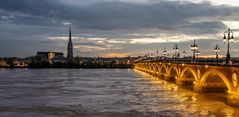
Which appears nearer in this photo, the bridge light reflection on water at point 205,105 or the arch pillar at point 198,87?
the bridge light reflection on water at point 205,105

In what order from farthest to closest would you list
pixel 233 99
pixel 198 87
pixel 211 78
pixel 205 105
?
pixel 198 87 < pixel 211 78 < pixel 205 105 < pixel 233 99

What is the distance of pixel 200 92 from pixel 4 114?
34.8m

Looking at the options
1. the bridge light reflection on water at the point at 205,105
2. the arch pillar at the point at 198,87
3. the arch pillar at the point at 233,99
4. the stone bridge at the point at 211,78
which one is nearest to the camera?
the bridge light reflection on water at the point at 205,105

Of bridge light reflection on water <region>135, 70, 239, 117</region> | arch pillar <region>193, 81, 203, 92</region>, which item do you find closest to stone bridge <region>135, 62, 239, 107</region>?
arch pillar <region>193, 81, 203, 92</region>

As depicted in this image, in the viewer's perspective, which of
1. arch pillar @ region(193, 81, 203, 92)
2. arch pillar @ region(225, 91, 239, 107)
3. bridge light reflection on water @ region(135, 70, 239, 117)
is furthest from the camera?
arch pillar @ region(193, 81, 203, 92)

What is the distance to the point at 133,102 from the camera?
195 feet

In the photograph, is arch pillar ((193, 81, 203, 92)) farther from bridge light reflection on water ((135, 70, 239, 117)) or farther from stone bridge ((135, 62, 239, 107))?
bridge light reflection on water ((135, 70, 239, 117))

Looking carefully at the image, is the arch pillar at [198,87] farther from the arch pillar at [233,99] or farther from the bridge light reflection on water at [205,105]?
the arch pillar at [233,99]

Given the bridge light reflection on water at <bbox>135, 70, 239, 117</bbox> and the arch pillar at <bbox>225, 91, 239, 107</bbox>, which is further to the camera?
the arch pillar at <bbox>225, 91, 239, 107</bbox>

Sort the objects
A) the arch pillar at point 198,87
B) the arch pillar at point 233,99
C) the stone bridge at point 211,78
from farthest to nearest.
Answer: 1. the arch pillar at point 198,87
2. the stone bridge at point 211,78
3. the arch pillar at point 233,99

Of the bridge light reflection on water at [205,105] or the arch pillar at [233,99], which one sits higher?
the arch pillar at [233,99]

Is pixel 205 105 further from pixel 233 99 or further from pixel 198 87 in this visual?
pixel 198 87

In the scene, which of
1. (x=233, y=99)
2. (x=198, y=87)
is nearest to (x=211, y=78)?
(x=198, y=87)

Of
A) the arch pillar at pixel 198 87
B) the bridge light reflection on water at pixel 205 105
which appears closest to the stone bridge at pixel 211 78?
the arch pillar at pixel 198 87
